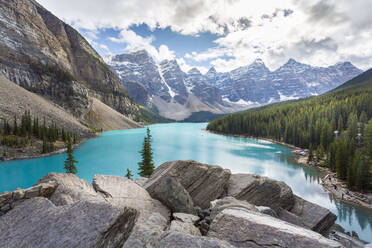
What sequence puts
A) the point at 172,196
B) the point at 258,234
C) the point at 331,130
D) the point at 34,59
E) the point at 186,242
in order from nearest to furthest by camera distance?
the point at 186,242
the point at 258,234
the point at 172,196
the point at 331,130
the point at 34,59

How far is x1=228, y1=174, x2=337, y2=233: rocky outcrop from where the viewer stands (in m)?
10.9

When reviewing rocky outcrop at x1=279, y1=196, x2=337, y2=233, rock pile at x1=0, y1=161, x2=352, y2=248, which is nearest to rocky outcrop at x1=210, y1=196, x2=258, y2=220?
rock pile at x1=0, y1=161, x2=352, y2=248

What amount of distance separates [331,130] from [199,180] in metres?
74.5

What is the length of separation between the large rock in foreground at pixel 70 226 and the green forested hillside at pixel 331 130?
40.0 metres

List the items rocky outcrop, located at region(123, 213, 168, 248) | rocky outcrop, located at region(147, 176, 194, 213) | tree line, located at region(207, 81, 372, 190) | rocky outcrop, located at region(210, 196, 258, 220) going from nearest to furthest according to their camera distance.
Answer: rocky outcrop, located at region(123, 213, 168, 248) < rocky outcrop, located at region(210, 196, 258, 220) < rocky outcrop, located at region(147, 176, 194, 213) < tree line, located at region(207, 81, 372, 190)

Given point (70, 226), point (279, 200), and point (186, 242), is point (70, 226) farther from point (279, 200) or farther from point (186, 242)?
point (279, 200)

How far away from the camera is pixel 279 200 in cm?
1157

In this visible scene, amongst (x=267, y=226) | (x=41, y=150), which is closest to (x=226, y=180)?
(x=267, y=226)

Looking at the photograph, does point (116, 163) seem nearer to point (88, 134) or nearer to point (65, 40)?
point (88, 134)

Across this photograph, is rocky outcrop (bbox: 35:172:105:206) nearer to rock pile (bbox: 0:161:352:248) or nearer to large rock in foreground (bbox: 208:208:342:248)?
rock pile (bbox: 0:161:352:248)

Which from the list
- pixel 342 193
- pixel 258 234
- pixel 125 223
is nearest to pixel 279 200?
pixel 258 234

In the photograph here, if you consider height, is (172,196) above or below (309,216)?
above

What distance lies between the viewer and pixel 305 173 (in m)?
42.4

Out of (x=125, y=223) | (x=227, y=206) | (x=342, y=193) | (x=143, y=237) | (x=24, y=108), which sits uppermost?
(x=24, y=108)
